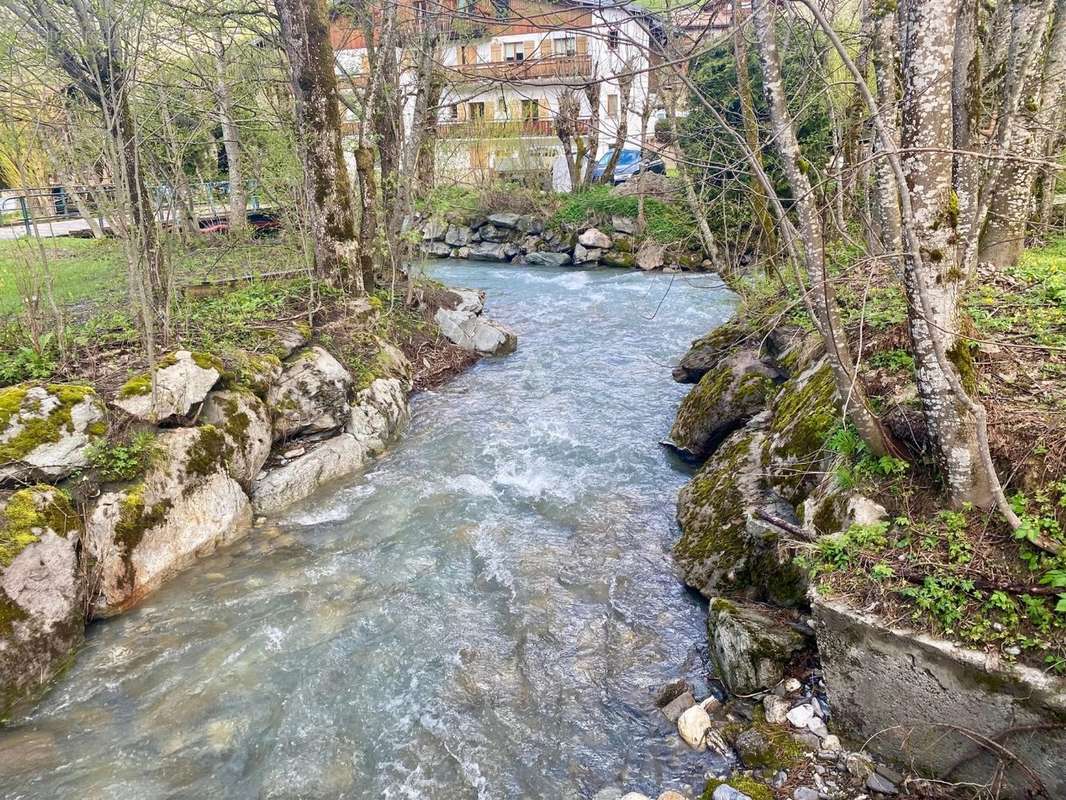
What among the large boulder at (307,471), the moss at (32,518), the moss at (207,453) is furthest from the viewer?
the large boulder at (307,471)

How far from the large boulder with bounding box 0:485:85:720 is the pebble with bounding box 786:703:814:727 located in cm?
500

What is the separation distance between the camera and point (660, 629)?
198 inches

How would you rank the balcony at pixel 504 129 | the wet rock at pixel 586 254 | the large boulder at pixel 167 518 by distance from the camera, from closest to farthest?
the large boulder at pixel 167 518 → the wet rock at pixel 586 254 → the balcony at pixel 504 129

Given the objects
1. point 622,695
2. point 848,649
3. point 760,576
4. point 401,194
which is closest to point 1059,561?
point 848,649

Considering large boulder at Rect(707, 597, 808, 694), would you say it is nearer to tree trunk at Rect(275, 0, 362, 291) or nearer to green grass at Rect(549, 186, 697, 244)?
tree trunk at Rect(275, 0, 362, 291)

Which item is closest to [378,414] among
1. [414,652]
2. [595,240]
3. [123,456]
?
[123,456]

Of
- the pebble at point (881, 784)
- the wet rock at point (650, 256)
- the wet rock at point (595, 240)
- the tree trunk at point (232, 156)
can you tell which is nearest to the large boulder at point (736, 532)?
the pebble at point (881, 784)

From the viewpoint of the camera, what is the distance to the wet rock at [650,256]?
1947 centimetres

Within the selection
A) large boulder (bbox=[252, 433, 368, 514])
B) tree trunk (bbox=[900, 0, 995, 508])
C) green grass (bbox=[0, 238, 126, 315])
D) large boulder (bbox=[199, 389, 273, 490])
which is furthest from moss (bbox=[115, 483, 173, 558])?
tree trunk (bbox=[900, 0, 995, 508])

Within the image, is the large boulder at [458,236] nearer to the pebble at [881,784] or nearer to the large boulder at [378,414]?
the large boulder at [378,414]

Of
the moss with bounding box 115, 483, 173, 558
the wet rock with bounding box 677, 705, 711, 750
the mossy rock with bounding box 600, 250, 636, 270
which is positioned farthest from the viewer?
the mossy rock with bounding box 600, 250, 636, 270

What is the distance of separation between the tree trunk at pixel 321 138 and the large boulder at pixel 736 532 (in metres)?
6.46

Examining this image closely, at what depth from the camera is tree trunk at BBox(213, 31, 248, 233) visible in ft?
34.7

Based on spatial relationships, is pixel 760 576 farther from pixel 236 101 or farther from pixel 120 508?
pixel 236 101
